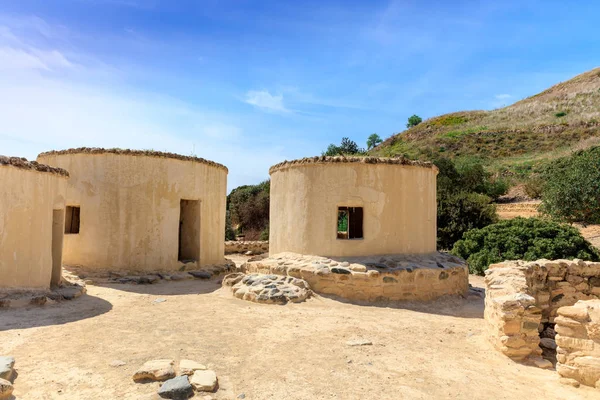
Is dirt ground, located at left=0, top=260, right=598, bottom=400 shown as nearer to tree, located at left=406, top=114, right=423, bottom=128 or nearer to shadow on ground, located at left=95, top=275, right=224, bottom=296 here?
shadow on ground, located at left=95, top=275, right=224, bottom=296

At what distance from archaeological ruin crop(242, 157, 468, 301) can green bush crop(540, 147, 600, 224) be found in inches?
413

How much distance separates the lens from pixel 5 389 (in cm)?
370

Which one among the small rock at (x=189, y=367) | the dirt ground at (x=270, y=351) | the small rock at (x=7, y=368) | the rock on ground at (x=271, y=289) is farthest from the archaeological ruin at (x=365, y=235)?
the small rock at (x=7, y=368)

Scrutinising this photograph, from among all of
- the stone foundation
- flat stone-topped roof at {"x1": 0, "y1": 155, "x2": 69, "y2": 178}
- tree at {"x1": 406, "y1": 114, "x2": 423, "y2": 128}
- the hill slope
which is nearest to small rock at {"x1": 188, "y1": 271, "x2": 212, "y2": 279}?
the stone foundation

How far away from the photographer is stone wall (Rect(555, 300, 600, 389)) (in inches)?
170

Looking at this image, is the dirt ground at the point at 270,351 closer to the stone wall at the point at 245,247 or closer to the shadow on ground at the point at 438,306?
the shadow on ground at the point at 438,306

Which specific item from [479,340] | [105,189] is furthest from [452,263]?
[105,189]

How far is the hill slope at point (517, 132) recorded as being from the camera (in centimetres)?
3472

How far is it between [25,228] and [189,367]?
4712 mm

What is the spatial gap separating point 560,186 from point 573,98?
3697 cm

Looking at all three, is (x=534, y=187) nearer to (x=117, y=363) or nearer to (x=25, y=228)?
(x=25, y=228)

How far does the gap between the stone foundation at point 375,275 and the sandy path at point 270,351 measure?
1.82ft

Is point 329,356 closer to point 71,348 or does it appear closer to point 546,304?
point 71,348

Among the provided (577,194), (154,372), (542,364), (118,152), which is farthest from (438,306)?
(577,194)
